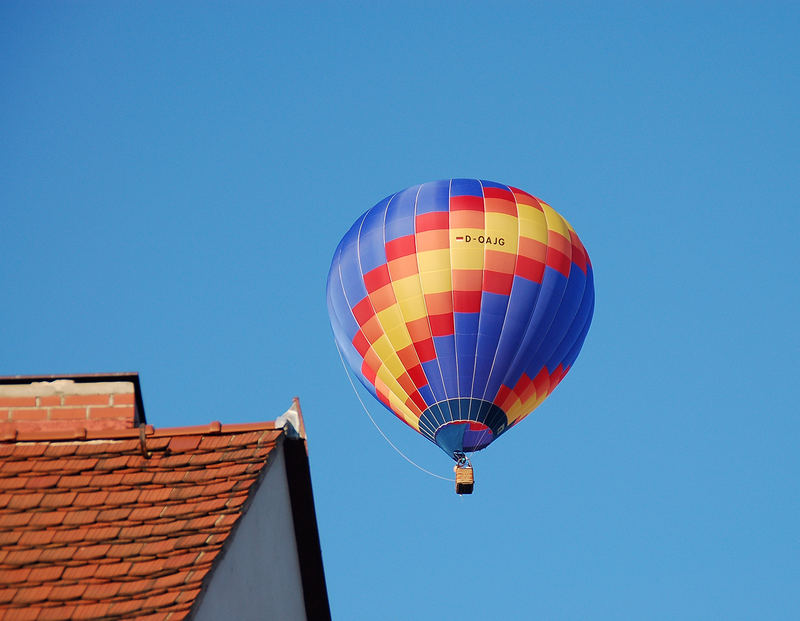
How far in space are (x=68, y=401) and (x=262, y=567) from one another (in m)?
1.45

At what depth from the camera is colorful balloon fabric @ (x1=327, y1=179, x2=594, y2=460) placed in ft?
79.5

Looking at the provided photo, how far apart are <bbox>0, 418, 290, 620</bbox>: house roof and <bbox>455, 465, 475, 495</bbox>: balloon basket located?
60.6 feet

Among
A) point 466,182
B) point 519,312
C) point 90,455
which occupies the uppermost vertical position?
point 466,182

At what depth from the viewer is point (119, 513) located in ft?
19.1

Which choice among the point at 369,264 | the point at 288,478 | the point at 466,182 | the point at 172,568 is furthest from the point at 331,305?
the point at 172,568

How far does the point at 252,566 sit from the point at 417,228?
19148mm

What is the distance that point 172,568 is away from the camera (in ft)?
17.9

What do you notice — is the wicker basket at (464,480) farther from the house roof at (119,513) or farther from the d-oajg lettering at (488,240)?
the house roof at (119,513)

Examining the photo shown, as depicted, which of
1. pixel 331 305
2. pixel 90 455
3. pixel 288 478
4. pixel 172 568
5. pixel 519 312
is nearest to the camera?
pixel 172 568

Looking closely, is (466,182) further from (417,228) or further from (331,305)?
(331,305)

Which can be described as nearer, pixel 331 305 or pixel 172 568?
pixel 172 568

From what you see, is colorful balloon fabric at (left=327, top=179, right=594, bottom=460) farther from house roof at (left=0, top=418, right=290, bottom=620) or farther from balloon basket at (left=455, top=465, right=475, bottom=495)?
house roof at (left=0, top=418, right=290, bottom=620)

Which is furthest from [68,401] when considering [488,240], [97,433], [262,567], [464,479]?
[464,479]

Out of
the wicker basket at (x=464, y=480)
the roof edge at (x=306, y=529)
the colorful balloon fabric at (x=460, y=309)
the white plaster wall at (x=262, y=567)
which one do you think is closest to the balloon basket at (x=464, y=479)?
the wicker basket at (x=464, y=480)
